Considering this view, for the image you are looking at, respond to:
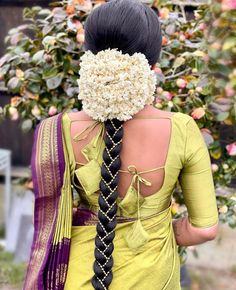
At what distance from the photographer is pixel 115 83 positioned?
135 cm

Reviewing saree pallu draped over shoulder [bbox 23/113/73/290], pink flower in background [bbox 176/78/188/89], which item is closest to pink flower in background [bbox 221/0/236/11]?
saree pallu draped over shoulder [bbox 23/113/73/290]

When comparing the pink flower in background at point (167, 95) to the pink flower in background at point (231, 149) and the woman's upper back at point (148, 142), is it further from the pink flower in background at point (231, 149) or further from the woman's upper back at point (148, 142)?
the woman's upper back at point (148, 142)

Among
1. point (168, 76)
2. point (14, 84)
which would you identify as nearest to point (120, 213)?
point (168, 76)

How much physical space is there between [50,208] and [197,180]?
16.8 inches

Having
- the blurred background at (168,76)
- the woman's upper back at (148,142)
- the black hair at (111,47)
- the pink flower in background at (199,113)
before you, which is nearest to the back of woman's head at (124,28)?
the black hair at (111,47)

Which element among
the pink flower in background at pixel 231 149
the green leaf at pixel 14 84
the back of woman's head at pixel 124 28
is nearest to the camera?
the back of woman's head at pixel 124 28

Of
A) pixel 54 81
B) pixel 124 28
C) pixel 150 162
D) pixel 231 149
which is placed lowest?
pixel 231 149

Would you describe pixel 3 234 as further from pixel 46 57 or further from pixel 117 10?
pixel 117 10

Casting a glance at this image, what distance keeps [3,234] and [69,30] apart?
2007mm

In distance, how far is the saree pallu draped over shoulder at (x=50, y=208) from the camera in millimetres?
1453

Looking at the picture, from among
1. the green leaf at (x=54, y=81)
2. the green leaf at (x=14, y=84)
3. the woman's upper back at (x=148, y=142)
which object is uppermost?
the woman's upper back at (x=148, y=142)

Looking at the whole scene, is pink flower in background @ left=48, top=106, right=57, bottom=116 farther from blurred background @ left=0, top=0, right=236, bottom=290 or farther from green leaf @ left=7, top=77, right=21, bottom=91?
green leaf @ left=7, top=77, right=21, bottom=91

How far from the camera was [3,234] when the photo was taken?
12.3 ft

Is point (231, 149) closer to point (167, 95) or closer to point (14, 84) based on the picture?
point (167, 95)
